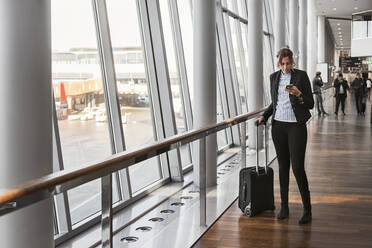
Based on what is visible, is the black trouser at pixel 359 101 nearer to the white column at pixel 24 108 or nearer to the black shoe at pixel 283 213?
the black shoe at pixel 283 213

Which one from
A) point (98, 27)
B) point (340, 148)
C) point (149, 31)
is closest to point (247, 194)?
point (98, 27)

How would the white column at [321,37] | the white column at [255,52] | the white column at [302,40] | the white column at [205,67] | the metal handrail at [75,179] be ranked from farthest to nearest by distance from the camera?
the white column at [321,37] < the white column at [302,40] < the white column at [255,52] < the white column at [205,67] < the metal handrail at [75,179]

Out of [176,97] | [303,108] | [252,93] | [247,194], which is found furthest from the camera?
[252,93]

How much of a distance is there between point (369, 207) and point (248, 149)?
1799 millimetres

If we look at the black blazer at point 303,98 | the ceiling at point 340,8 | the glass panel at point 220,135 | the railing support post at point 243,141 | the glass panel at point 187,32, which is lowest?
the glass panel at point 220,135

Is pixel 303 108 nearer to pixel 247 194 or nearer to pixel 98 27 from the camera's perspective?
pixel 247 194

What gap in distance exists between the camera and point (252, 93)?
29.5 feet

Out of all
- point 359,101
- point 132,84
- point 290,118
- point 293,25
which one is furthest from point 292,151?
point 359,101

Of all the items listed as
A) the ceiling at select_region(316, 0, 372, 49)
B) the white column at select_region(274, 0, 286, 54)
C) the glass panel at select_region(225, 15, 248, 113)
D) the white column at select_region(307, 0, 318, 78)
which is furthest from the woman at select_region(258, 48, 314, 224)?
the ceiling at select_region(316, 0, 372, 49)

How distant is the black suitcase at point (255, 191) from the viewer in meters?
4.81

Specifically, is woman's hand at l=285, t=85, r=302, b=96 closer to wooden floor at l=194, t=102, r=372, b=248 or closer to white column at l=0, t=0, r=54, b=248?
wooden floor at l=194, t=102, r=372, b=248

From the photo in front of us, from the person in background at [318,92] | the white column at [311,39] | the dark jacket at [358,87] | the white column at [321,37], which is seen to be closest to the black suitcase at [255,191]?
the person in background at [318,92]

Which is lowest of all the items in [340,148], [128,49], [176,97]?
[340,148]

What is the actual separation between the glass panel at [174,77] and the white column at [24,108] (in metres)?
4.85
